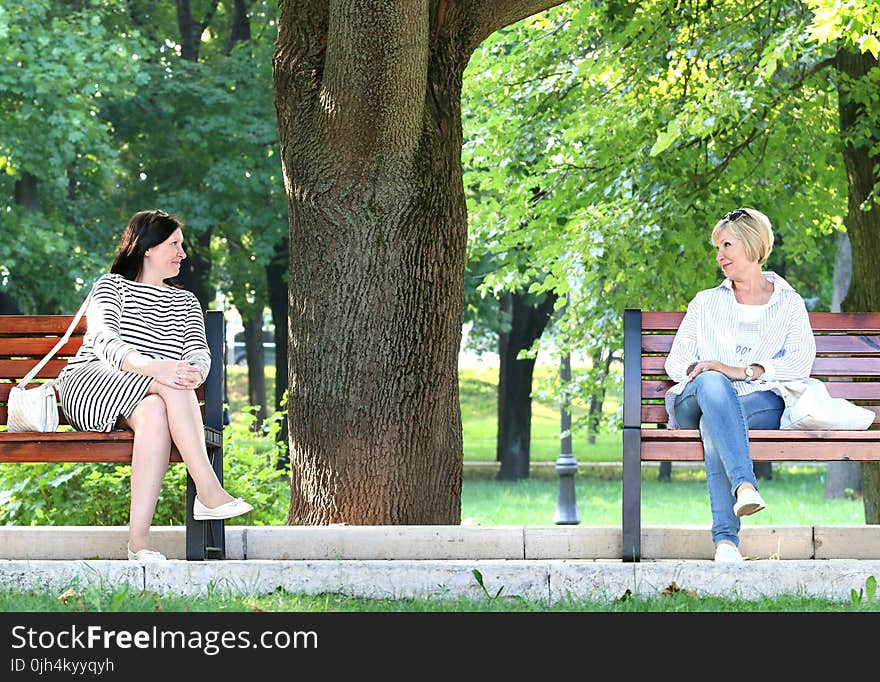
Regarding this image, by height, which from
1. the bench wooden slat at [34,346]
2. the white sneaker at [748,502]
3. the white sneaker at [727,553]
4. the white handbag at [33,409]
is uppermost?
the bench wooden slat at [34,346]

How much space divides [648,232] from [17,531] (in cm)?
625

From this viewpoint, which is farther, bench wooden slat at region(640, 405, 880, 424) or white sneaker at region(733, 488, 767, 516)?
bench wooden slat at region(640, 405, 880, 424)

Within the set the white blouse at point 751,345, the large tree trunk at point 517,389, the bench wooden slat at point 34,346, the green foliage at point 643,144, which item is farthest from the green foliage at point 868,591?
the large tree trunk at point 517,389

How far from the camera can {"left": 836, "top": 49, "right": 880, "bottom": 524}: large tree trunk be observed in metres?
9.98

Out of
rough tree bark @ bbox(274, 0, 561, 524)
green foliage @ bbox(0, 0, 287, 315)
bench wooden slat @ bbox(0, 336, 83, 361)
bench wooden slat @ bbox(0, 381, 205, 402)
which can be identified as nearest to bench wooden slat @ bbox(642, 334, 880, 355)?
rough tree bark @ bbox(274, 0, 561, 524)

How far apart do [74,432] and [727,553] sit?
2.65m

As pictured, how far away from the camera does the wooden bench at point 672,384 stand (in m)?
5.41

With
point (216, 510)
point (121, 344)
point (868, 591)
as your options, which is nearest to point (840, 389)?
point (868, 591)

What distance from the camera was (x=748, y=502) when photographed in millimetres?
5121

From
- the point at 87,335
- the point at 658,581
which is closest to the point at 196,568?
the point at 87,335

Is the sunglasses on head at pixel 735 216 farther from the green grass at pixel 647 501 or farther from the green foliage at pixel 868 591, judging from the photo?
the green grass at pixel 647 501

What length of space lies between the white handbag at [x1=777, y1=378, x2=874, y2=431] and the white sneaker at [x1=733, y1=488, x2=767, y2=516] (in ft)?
1.68

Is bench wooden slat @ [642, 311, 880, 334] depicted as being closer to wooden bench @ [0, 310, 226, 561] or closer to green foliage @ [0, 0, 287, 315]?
wooden bench @ [0, 310, 226, 561]

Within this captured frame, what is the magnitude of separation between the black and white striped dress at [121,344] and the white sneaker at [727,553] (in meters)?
2.21
